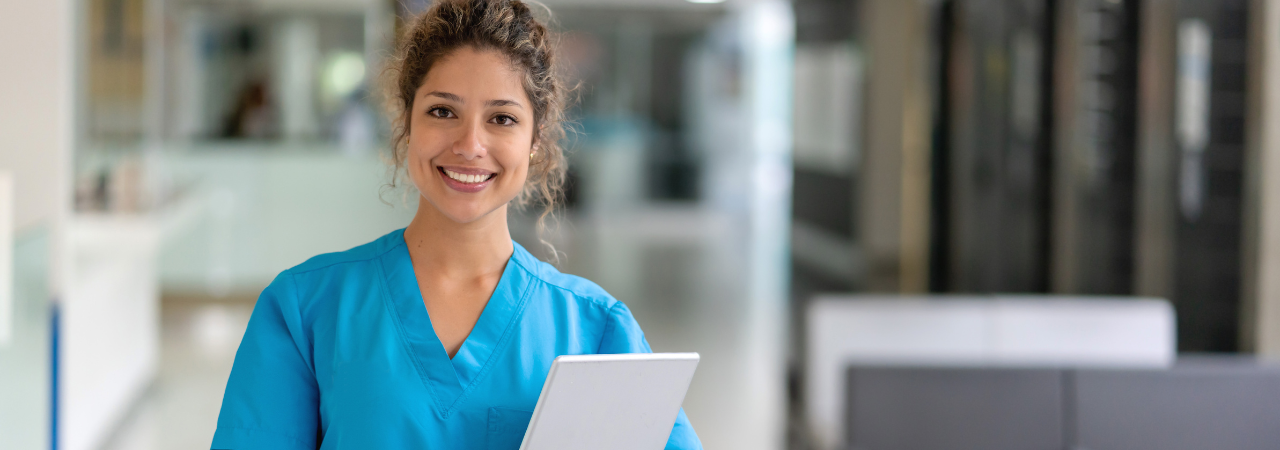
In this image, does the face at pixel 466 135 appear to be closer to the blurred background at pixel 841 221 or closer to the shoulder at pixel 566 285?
the shoulder at pixel 566 285

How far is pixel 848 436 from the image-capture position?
2951 mm

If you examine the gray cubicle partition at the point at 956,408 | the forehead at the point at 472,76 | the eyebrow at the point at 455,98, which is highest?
the forehead at the point at 472,76

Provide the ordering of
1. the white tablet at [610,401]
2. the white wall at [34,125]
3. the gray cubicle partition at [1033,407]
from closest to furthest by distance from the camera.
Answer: the white tablet at [610,401]
the white wall at [34,125]
the gray cubicle partition at [1033,407]

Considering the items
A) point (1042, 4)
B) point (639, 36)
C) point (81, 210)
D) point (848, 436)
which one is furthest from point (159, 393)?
point (639, 36)

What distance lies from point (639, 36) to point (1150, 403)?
13296 millimetres

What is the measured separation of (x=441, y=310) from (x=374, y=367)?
0.09m

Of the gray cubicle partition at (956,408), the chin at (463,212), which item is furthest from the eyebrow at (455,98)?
the gray cubicle partition at (956,408)

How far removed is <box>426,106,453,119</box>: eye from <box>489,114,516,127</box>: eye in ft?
0.15

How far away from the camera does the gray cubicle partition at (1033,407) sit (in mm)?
2850

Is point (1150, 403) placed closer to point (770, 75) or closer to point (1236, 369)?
point (1236, 369)

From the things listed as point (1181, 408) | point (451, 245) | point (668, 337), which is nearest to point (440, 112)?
point (451, 245)

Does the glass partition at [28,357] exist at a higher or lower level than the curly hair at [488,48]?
lower

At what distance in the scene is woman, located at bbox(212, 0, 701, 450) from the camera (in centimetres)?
100

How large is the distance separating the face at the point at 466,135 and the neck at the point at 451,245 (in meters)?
0.03
